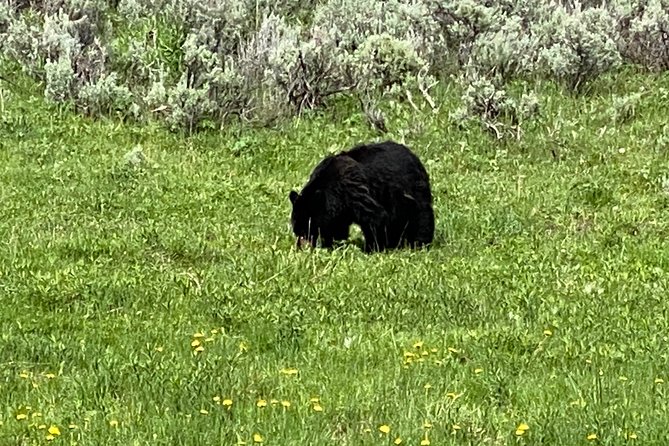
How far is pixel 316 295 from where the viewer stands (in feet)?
24.2

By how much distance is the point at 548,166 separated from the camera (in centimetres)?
1200

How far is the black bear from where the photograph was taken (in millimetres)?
9086

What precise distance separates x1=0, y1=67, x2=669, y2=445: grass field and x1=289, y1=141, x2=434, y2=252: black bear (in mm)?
247

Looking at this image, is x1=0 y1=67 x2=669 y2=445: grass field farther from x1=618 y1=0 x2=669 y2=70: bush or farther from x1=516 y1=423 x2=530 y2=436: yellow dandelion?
x1=618 y1=0 x2=669 y2=70: bush

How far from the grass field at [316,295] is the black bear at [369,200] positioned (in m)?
0.25

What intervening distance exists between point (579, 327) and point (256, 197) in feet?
15.6

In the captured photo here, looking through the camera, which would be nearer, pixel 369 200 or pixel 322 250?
pixel 322 250

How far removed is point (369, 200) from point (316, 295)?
73.7 inches

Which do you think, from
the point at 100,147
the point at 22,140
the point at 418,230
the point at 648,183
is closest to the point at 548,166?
the point at 648,183

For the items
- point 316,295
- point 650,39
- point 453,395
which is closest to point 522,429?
point 453,395

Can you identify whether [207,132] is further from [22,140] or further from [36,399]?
[36,399]

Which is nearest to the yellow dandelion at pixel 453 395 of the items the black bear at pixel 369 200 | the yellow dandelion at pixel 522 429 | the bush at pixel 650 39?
the yellow dandelion at pixel 522 429

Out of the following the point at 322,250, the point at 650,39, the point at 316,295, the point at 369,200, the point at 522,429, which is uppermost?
the point at 650,39

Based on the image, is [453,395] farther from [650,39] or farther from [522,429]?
[650,39]
